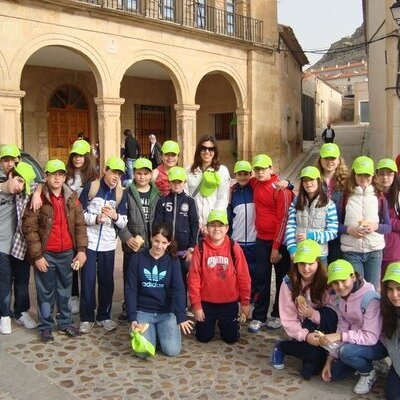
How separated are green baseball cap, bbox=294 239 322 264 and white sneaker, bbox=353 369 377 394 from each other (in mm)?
917

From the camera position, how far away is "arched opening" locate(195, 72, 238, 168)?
19.2 metres

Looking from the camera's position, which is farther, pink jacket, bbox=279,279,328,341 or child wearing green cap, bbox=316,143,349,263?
child wearing green cap, bbox=316,143,349,263

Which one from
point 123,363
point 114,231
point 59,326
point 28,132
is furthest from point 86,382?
point 28,132

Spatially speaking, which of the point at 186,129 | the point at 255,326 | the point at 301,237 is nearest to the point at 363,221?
the point at 301,237

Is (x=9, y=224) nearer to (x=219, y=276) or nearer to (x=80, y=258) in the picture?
(x=80, y=258)

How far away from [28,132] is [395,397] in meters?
14.5

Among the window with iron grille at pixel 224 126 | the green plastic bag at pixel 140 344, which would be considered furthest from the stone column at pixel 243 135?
the green plastic bag at pixel 140 344

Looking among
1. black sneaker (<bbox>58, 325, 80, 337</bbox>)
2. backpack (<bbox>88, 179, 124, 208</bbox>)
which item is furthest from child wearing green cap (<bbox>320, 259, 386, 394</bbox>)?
black sneaker (<bbox>58, 325, 80, 337</bbox>)

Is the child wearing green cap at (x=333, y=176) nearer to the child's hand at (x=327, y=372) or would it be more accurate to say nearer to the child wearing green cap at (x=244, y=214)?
the child wearing green cap at (x=244, y=214)

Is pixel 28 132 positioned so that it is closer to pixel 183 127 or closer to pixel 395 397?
pixel 183 127

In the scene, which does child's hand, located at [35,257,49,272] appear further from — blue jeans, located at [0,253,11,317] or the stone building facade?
the stone building facade

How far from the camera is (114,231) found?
4953 mm

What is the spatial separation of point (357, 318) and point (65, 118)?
14782 mm

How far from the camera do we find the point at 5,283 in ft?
15.6
